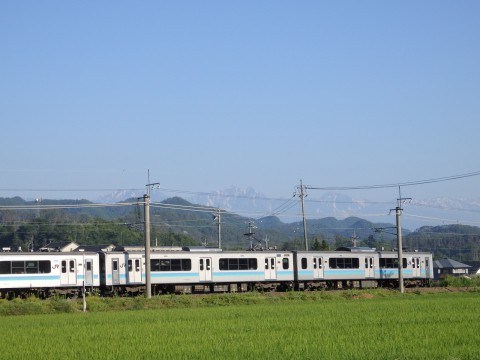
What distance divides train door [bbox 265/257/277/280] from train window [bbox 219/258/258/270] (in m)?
0.85

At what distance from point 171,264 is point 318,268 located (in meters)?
10.5

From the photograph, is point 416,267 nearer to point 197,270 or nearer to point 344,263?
point 344,263

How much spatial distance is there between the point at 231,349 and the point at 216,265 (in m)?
28.6

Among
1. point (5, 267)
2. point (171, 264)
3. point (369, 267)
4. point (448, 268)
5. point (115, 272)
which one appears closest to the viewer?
point (5, 267)

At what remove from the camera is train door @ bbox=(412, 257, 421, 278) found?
58.9 meters

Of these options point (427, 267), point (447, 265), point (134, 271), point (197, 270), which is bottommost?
point (447, 265)

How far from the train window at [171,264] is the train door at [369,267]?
13.9 metres

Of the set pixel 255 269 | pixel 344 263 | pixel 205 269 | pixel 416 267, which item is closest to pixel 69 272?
pixel 205 269

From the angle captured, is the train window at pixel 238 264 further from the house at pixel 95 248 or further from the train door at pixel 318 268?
the house at pixel 95 248

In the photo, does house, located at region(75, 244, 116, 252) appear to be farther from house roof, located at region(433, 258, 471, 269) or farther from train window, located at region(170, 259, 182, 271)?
house roof, located at region(433, 258, 471, 269)

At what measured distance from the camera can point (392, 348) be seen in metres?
18.8

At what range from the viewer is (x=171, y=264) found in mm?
46344

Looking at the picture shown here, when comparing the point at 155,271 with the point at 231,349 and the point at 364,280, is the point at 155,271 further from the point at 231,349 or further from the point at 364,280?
the point at 231,349

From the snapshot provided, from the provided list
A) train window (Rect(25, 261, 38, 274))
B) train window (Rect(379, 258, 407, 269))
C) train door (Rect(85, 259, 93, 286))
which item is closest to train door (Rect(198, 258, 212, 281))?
train door (Rect(85, 259, 93, 286))
